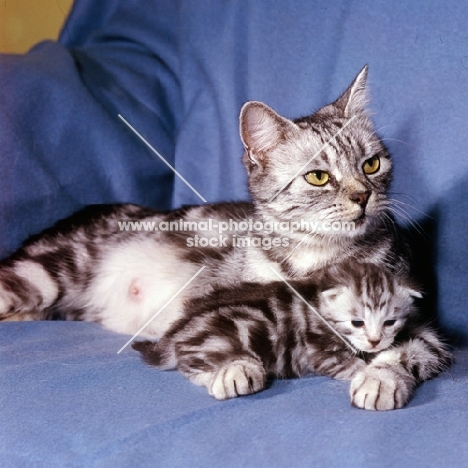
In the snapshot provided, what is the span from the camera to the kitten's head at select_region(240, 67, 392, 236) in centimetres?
165

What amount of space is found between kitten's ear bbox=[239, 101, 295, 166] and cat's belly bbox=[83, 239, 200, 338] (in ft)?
1.45

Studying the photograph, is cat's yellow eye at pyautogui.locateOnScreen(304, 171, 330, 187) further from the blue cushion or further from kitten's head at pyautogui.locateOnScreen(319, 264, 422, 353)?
the blue cushion

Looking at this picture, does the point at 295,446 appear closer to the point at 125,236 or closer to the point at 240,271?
the point at 240,271

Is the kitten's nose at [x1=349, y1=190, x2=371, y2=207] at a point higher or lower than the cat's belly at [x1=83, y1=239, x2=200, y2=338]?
higher

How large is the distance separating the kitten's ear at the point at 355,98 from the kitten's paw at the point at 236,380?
72cm

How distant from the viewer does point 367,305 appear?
1.54 m

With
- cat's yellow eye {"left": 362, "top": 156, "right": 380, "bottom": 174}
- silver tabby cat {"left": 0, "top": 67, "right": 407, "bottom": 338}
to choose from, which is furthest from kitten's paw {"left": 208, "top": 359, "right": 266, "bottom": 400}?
cat's yellow eye {"left": 362, "top": 156, "right": 380, "bottom": 174}

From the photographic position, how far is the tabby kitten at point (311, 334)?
152 centimetres

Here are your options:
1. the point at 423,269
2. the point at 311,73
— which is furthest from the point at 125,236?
the point at 423,269

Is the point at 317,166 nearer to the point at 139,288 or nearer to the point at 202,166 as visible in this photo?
the point at 139,288

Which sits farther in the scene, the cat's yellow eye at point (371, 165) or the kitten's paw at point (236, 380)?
the cat's yellow eye at point (371, 165)

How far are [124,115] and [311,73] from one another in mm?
635

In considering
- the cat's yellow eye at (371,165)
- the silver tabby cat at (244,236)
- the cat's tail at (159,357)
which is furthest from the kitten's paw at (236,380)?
the cat's yellow eye at (371,165)

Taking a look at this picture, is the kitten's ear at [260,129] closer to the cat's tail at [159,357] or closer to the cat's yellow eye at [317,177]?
the cat's yellow eye at [317,177]
